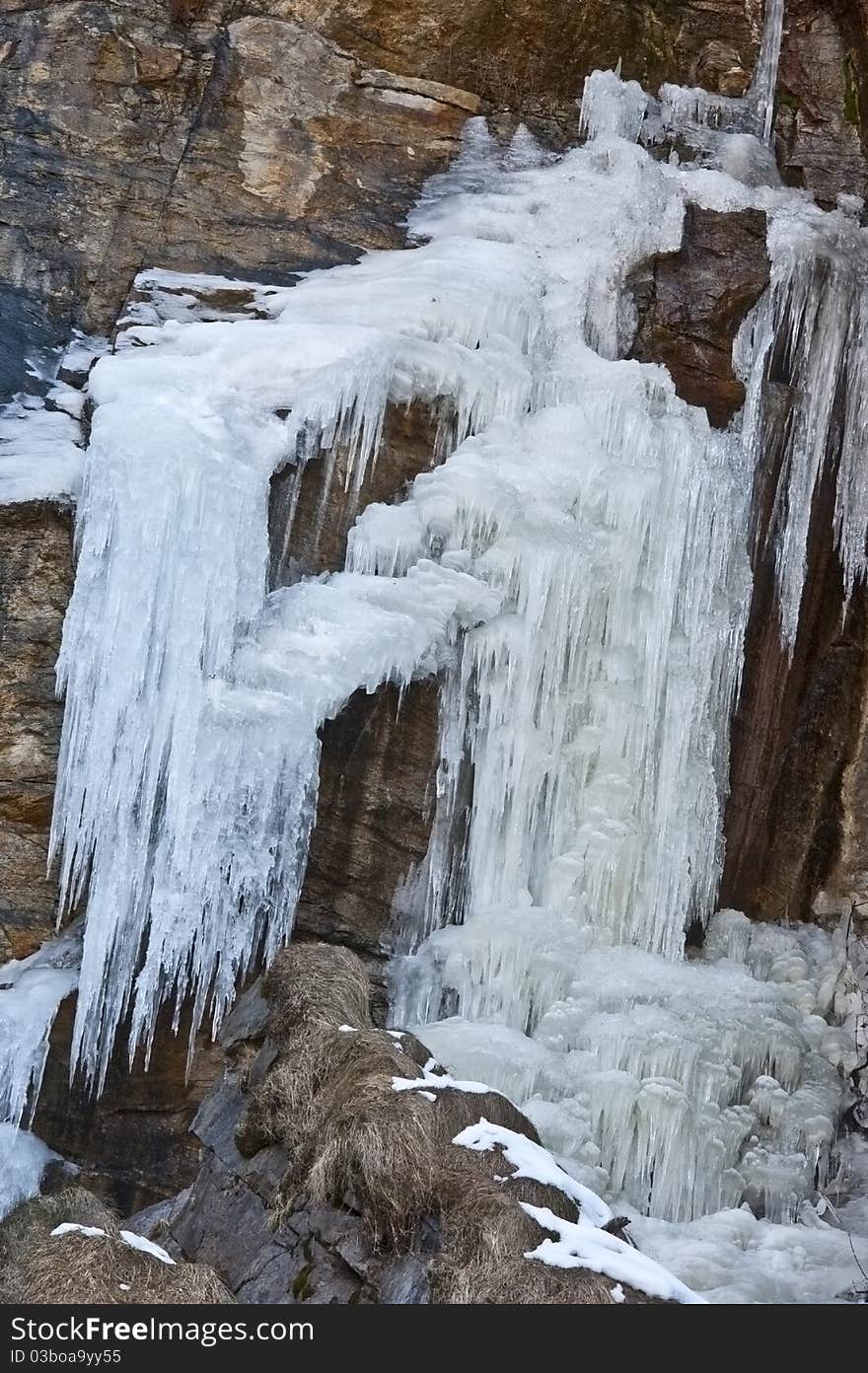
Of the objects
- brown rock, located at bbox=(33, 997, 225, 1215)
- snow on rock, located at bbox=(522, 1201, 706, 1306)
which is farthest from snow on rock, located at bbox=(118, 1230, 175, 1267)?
brown rock, located at bbox=(33, 997, 225, 1215)

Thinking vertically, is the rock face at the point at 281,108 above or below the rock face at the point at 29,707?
above

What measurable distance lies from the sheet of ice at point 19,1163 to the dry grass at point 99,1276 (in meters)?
2.29

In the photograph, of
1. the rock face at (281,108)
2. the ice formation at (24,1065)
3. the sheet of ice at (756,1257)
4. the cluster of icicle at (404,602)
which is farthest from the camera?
the rock face at (281,108)

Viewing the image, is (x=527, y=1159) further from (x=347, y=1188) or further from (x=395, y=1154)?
(x=347, y=1188)

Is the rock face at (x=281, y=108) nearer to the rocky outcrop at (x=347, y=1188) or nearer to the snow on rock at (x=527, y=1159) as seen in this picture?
the rocky outcrop at (x=347, y=1188)

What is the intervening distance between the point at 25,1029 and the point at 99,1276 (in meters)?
3.29

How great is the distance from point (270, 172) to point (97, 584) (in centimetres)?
414

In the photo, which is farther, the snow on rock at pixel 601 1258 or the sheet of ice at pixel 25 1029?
the sheet of ice at pixel 25 1029

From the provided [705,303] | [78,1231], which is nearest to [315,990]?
[78,1231]

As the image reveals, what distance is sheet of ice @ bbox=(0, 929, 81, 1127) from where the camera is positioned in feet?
30.0

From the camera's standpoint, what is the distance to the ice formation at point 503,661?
917 centimetres

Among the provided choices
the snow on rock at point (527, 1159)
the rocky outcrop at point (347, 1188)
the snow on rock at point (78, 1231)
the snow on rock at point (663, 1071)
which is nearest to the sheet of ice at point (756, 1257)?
the snow on rock at point (663, 1071)

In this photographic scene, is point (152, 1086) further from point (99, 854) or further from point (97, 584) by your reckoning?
point (97, 584)

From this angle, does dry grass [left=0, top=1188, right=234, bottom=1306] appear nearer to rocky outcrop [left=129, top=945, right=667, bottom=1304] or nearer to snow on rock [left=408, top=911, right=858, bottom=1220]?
rocky outcrop [left=129, top=945, right=667, bottom=1304]
